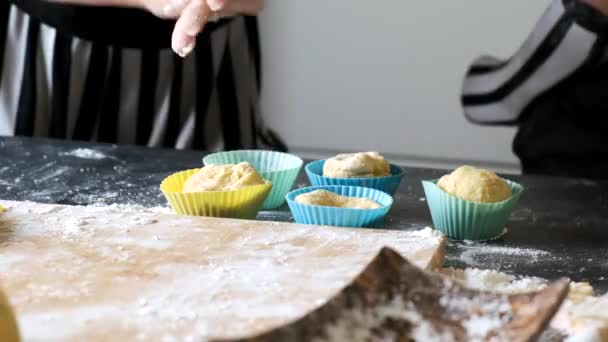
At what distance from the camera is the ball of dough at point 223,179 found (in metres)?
1.00

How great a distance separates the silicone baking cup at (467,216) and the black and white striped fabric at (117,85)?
684 mm

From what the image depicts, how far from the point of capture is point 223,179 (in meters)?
1.01

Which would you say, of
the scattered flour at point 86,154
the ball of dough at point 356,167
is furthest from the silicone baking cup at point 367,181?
the scattered flour at point 86,154

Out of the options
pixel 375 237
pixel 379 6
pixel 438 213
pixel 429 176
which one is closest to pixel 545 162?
pixel 429 176

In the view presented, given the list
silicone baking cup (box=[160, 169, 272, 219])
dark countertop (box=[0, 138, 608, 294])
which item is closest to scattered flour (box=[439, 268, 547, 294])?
dark countertop (box=[0, 138, 608, 294])

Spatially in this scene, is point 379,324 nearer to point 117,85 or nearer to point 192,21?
point 192,21

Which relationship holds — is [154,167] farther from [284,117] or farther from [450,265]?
[284,117]

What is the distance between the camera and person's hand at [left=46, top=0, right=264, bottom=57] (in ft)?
3.33

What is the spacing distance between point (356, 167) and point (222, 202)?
18 centimetres

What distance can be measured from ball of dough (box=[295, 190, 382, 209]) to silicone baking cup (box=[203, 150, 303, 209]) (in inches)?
3.4

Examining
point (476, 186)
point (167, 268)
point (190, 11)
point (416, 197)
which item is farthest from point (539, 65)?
point (167, 268)

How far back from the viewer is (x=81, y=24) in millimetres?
1472

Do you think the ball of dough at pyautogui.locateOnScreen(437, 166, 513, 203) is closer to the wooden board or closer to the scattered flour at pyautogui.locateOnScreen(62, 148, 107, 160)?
the wooden board

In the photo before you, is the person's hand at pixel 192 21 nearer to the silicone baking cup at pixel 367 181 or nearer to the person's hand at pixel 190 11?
the person's hand at pixel 190 11
